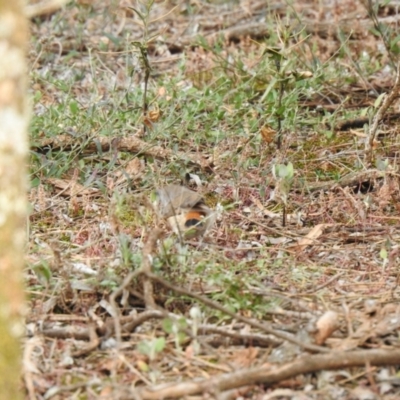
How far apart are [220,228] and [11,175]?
1882 mm

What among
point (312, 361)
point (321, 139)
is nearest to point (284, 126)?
point (321, 139)

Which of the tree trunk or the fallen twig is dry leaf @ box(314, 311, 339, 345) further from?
the tree trunk


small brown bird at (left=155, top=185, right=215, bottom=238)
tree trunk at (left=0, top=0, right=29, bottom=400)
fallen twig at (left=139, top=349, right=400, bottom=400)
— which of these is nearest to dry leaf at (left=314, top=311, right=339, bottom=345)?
fallen twig at (left=139, top=349, right=400, bottom=400)

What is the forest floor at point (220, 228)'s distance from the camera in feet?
8.86

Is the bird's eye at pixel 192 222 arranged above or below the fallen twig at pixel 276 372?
above

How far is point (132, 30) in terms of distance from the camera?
7219 millimetres

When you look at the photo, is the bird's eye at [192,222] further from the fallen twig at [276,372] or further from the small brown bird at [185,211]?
the fallen twig at [276,372]

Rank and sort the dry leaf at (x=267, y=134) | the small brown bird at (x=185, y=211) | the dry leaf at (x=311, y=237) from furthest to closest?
1. the dry leaf at (x=267, y=134)
2. the dry leaf at (x=311, y=237)
3. the small brown bird at (x=185, y=211)

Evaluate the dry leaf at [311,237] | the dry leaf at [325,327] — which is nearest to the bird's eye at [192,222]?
the dry leaf at [311,237]

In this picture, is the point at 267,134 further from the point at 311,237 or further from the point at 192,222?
the point at 192,222

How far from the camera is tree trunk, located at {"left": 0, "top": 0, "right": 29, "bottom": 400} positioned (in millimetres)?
1982

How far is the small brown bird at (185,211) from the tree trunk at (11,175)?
1.31m

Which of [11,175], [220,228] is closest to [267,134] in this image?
[220,228]

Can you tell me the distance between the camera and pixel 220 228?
3865mm
